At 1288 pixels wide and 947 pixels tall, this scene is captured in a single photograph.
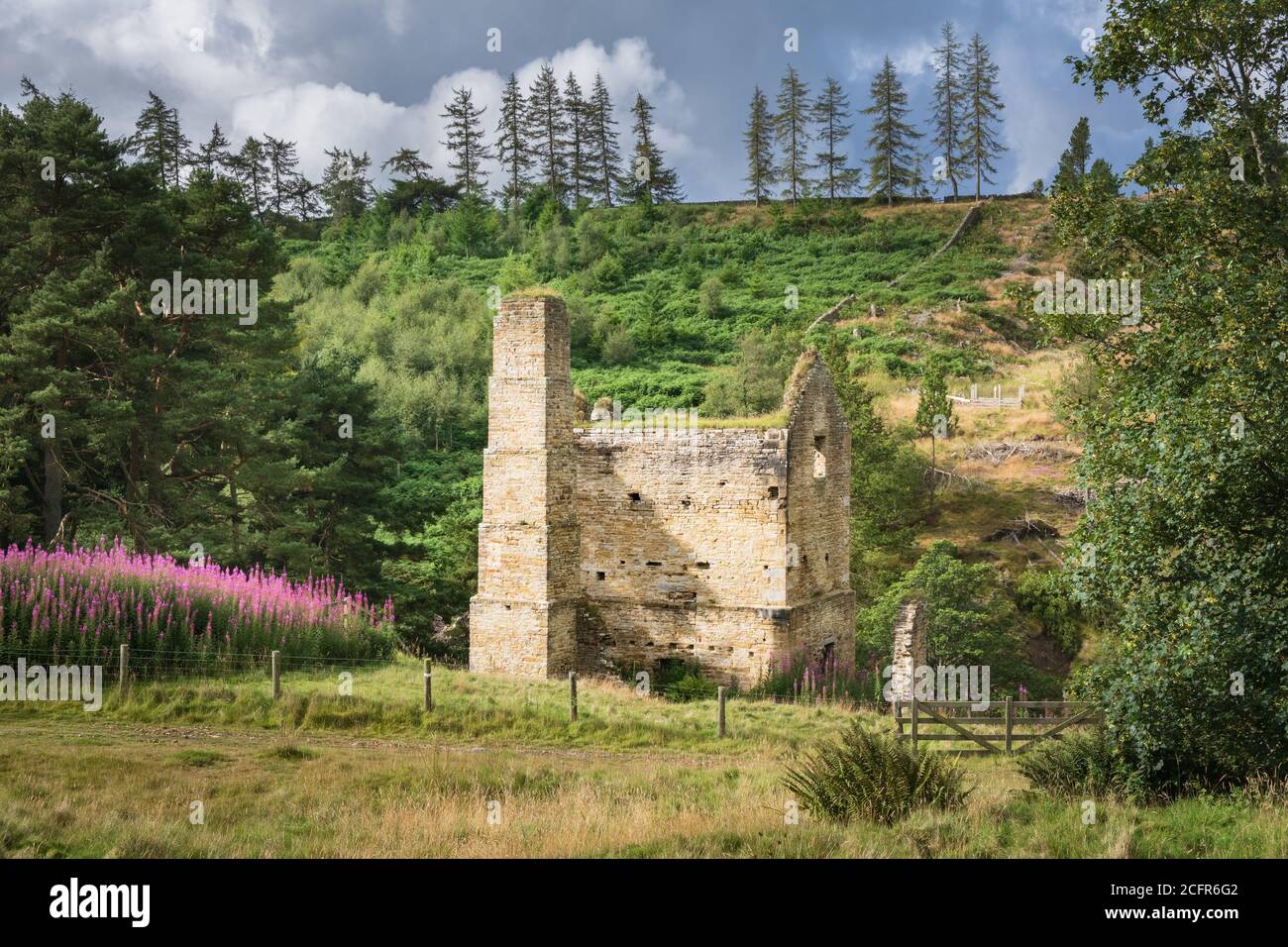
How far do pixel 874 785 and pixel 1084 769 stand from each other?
10.5 ft

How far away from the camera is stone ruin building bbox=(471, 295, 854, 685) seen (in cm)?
2127

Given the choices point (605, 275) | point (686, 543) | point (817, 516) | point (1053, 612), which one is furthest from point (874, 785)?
point (605, 275)

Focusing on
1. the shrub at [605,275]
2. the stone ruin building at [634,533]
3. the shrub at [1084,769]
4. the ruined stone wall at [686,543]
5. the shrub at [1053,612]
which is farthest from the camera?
the shrub at [605,275]

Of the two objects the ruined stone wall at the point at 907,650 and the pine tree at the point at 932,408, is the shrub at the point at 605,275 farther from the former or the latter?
the ruined stone wall at the point at 907,650

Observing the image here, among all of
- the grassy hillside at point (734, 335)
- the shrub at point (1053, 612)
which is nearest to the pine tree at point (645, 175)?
the grassy hillside at point (734, 335)

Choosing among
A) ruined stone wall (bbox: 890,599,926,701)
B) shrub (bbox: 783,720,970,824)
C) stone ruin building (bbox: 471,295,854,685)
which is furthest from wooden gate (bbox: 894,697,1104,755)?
stone ruin building (bbox: 471,295,854,685)

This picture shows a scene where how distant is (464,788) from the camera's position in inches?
469

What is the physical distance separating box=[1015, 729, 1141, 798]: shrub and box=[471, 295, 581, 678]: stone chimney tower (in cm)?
1046

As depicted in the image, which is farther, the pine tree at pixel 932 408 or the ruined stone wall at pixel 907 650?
the pine tree at pixel 932 408

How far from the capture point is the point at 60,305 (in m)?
23.5

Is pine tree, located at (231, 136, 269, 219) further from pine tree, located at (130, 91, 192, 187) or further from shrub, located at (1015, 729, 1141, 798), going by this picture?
shrub, located at (1015, 729, 1141, 798)

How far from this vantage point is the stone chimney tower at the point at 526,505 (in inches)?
832

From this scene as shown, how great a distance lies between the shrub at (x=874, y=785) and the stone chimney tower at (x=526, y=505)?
34.8 ft

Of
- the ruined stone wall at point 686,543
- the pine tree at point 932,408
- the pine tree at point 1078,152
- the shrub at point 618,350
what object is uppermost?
the pine tree at point 1078,152
